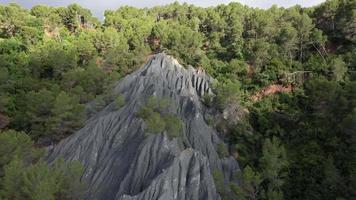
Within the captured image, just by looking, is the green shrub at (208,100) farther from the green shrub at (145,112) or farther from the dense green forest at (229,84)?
the green shrub at (145,112)

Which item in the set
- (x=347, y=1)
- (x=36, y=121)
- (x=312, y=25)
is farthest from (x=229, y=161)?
(x=347, y=1)

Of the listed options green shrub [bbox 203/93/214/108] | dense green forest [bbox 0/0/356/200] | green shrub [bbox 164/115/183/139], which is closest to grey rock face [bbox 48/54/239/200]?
green shrub [bbox 164/115/183/139]

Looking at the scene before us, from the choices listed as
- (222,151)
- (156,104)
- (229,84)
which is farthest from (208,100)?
(156,104)

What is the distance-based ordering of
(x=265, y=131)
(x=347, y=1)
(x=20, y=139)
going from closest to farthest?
1. (x=20, y=139)
2. (x=265, y=131)
3. (x=347, y=1)

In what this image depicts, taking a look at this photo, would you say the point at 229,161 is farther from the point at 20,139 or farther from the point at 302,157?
the point at 20,139

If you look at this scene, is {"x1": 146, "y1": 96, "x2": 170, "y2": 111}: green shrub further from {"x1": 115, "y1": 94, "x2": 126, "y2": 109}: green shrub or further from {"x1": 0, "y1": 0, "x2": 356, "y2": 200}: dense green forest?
{"x1": 0, "y1": 0, "x2": 356, "y2": 200}: dense green forest

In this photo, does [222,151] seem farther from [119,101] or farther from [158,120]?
[119,101]
